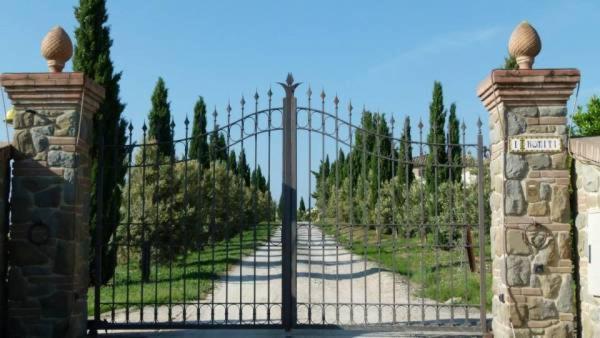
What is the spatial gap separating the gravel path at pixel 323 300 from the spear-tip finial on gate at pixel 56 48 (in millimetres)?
3107

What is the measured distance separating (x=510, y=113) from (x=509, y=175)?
671 mm

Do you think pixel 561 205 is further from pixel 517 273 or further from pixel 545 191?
pixel 517 273

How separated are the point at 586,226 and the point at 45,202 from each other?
18.9ft

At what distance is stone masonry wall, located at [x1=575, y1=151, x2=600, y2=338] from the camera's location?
6242 mm

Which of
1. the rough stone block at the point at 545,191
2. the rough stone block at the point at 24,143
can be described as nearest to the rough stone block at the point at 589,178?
the rough stone block at the point at 545,191

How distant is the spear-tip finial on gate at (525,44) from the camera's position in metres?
6.72

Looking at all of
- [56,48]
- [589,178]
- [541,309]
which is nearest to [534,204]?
[589,178]

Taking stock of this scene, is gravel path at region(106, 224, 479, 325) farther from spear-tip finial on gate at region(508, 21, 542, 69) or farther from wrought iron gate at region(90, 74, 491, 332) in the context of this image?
spear-tip finial on gate at region(508, 21, 542, 69)

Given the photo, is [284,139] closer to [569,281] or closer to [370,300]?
[569,281]

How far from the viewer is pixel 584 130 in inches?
421

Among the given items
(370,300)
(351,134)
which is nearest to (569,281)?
(351,134)

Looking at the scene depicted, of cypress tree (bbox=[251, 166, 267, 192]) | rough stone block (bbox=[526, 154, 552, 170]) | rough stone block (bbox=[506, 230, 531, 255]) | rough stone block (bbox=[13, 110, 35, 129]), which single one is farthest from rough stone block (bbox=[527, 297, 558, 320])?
rough stone block (bbox=[13, 110, 35, 129])

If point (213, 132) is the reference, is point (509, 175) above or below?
below

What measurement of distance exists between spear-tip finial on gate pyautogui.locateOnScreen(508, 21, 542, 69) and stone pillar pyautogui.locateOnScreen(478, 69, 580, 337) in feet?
0.68
